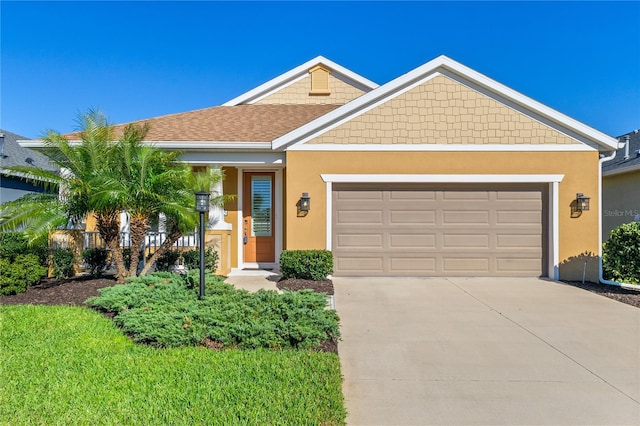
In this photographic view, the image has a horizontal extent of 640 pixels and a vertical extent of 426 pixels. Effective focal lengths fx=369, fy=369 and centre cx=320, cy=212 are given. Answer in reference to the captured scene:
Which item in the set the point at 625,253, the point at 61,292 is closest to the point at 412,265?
the point at 625,253

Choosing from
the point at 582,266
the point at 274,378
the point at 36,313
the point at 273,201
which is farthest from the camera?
the point at 273,201

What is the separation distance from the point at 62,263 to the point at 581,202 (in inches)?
458

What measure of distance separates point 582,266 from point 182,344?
891cm

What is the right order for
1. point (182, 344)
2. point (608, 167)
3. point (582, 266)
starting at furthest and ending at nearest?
point (608, 167), point (582, 266), point (182, 344)

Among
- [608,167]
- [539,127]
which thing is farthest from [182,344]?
[608,167]

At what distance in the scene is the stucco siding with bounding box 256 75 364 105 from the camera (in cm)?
1417

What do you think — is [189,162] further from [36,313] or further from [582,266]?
[582,266]

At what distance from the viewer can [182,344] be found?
4.22 meters

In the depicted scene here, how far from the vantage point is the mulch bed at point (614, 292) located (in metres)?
6.84

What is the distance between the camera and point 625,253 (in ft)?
25.2

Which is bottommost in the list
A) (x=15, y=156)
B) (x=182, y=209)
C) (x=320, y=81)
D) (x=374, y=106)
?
(x=182, y=209)

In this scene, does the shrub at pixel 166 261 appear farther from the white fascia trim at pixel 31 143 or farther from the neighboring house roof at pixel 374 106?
the white fascia trim at pixel 31 143

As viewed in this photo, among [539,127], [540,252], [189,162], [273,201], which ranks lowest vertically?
[540,252]

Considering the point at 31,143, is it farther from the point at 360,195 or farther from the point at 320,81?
the point at 320,81
